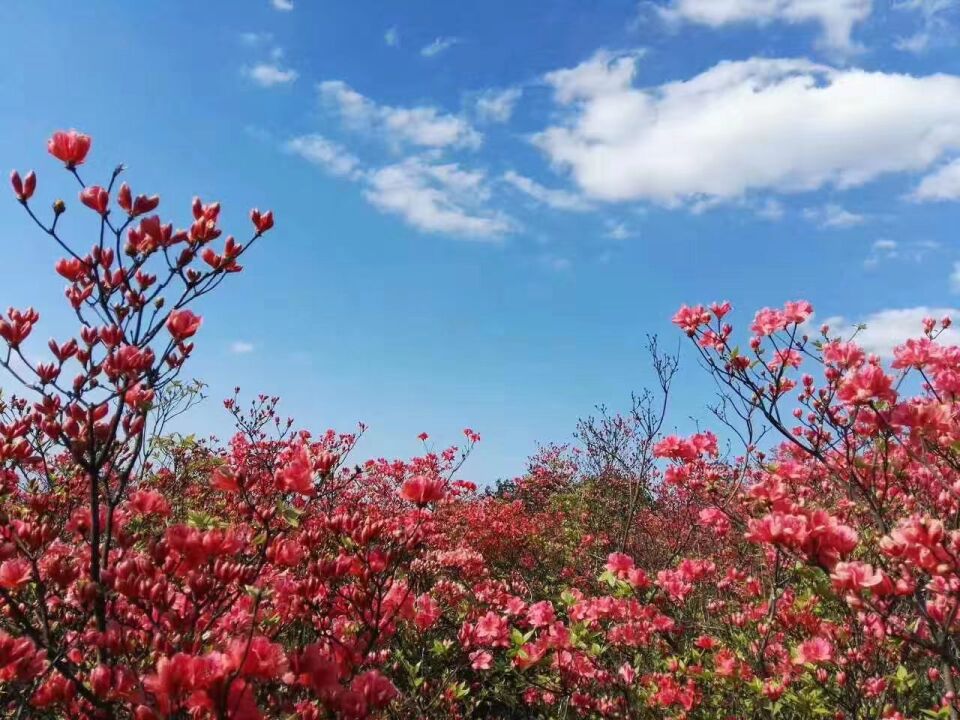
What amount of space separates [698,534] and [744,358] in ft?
17.7

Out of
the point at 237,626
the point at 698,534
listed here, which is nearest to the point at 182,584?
the point at 237,626

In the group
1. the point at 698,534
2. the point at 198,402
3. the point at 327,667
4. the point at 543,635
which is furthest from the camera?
the point at 698,534

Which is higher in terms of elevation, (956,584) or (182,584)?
(956,584)

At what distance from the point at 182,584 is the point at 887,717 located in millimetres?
2964

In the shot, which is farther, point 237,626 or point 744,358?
point 744,358

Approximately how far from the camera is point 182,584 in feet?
7.31

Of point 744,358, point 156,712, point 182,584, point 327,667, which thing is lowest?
point 156,712

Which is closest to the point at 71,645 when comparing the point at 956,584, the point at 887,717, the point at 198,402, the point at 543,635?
the point at 543,635

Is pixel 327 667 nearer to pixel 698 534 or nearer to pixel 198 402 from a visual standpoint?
pixel 198 402

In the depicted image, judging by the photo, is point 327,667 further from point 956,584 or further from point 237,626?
point 956,584

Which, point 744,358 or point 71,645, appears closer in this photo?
point 71,645

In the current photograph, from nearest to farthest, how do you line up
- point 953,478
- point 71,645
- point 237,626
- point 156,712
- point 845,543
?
point 156,712 < point 845,543 < point 71,645 < point 237,626 < point 953,478

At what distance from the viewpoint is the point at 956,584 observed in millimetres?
1942

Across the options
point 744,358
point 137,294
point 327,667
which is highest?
point 744,358
